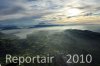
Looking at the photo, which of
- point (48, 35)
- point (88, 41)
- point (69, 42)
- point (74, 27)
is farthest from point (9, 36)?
point (88, 41)

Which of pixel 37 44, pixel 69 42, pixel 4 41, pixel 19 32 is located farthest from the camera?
pixel 69 42

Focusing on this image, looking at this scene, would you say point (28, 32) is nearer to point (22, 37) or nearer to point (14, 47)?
point (22, 37)

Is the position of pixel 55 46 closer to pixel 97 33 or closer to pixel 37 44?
pixel 37 44

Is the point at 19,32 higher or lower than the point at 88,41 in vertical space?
higher

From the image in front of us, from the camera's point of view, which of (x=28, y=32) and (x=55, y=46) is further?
(x=55, y=46)

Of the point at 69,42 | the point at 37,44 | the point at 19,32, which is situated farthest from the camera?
the point at 69,42

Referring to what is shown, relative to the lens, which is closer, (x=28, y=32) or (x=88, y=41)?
(x=28, y=32)

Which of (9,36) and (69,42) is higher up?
(9,36)

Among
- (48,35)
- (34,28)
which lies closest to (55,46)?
(48,35)

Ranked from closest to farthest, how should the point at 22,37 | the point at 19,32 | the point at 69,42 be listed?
the point at 19,32
the point at 22,37
the point at 69,42
